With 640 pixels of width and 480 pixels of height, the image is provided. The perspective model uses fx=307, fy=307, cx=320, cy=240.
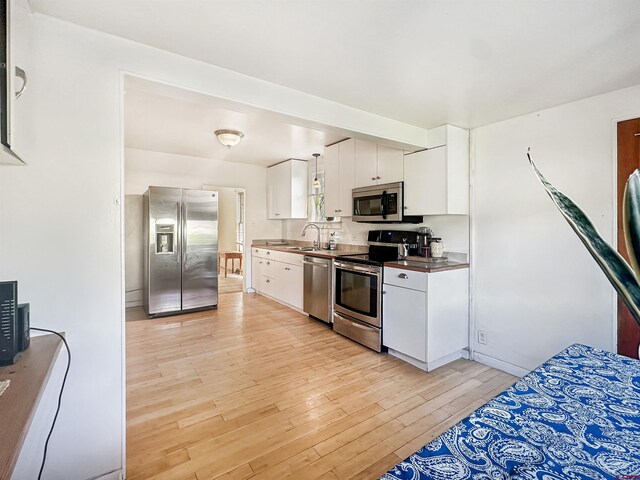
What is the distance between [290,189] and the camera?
203 inches

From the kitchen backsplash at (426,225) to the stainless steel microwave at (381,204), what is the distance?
0.71ft

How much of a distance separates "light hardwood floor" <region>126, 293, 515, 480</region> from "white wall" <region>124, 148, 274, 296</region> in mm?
2211

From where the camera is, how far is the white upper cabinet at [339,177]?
156 inches

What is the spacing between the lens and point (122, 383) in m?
1.57

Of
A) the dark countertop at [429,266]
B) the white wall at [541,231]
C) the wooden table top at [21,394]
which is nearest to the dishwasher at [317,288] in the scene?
the dark countertop at [429,266]

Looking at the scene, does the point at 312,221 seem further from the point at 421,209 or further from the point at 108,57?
the point at 108,57

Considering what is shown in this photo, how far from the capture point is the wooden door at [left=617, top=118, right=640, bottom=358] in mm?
2094

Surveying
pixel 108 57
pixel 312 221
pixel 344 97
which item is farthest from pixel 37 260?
pixel 312 221

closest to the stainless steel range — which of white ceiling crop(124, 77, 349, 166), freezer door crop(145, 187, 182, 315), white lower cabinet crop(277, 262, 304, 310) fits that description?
white lower cabinet crop(277, 262, 304, 310)

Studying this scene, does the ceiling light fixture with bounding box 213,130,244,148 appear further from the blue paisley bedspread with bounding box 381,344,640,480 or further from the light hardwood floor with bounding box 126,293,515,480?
the blue paisley bedspread with bounding box 381,344,640,480

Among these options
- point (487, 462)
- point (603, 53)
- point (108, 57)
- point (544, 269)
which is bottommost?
point (487, 462)

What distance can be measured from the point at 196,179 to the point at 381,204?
3341 mm

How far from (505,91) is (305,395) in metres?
2.67

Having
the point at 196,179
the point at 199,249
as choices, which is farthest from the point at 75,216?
the point at 196,179
